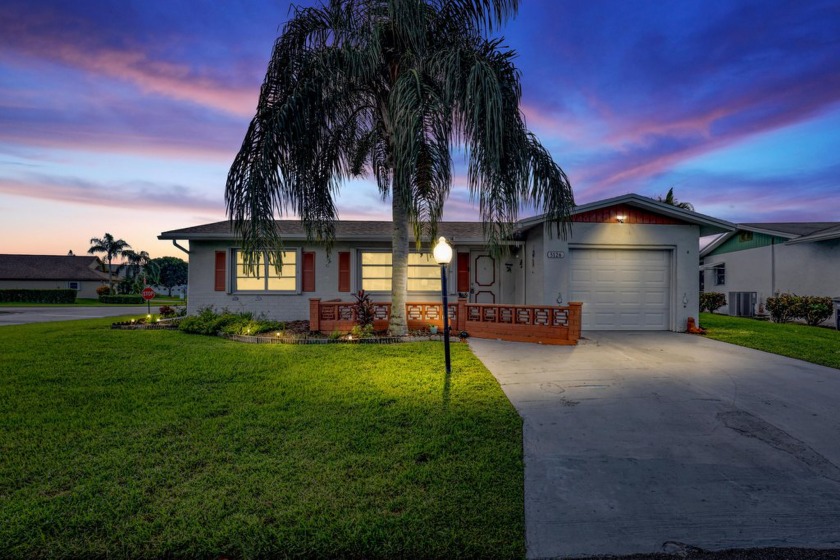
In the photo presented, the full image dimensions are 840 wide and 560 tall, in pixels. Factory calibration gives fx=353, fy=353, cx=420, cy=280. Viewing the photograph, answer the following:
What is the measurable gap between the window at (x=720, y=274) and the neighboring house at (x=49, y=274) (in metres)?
58.3

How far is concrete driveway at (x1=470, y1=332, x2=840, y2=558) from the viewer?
2.06 meters

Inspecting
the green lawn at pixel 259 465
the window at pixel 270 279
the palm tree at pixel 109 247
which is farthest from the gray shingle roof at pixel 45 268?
the green lawn at pixel 259 465

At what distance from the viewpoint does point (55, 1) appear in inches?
293

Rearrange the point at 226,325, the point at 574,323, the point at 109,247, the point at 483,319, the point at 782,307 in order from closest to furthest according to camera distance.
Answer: the point at 574,323
the point at 483,319
the point at 226,325
the point at 782,307
the point at 109,247

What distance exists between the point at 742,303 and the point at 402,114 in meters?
18.0

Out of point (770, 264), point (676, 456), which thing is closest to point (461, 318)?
point (676, 456)

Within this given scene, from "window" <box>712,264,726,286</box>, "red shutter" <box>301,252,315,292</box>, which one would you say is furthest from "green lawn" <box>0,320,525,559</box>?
"window" <box>712,264,726,286</box>

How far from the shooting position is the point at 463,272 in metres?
11.6

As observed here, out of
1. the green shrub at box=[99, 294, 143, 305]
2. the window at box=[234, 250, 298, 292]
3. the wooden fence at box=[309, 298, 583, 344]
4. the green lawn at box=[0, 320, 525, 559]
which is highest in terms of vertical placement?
the window at box=[234, 250, 298, 292]

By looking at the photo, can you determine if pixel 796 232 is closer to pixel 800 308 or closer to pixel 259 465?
pixel 800 308

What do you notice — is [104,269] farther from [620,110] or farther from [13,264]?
[620,110]

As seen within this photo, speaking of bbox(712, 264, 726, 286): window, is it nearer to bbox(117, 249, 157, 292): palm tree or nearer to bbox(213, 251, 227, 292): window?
bbox(213, 251, 227, 292): window

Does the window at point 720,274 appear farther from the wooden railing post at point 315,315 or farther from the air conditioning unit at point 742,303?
the wooden railing post at point 315,315

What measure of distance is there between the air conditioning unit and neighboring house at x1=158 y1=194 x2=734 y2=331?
8486 millimetres
